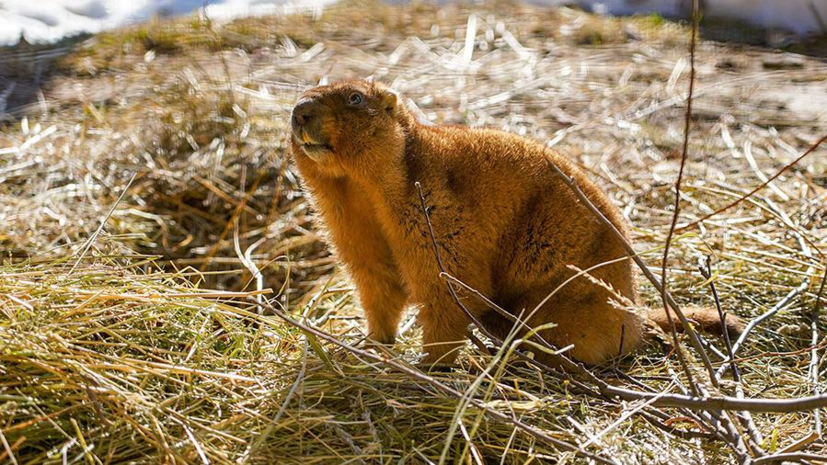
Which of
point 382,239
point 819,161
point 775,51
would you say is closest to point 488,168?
point 382,239

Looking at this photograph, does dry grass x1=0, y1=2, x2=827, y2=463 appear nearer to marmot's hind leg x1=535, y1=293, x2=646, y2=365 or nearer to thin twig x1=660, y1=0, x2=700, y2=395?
marmot's hind leg x1=535, y1=293, x2=646, y2=365

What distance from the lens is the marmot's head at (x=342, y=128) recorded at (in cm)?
343

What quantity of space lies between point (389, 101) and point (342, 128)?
12.5 inches

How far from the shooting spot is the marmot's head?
343 centimetres

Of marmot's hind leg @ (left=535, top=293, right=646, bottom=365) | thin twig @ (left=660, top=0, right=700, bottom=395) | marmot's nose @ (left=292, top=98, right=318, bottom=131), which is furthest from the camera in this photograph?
marmot's hind leg @ (left=535, top=293, right=646, bottom=365)

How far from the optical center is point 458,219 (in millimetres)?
3580

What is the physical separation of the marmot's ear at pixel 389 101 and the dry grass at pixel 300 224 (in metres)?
0.94

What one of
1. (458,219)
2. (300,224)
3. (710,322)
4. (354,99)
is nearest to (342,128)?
(354,99)

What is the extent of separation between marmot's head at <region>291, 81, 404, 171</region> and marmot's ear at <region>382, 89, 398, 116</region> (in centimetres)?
5

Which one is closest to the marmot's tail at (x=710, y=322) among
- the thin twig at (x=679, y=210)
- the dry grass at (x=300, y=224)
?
the dry grass at (x=300, y=224)

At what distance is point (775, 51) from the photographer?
352 inches

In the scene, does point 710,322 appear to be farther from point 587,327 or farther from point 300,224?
point 300,224

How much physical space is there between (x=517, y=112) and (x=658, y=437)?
4778 millimetres

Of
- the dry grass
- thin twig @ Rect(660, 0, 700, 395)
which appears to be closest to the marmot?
the dry grass
